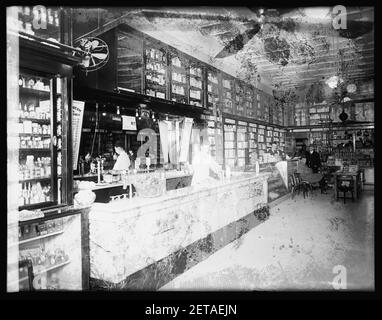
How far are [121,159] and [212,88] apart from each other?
252 cm

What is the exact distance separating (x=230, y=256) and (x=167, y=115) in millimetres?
3174

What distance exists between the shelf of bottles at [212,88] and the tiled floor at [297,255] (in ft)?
9.19

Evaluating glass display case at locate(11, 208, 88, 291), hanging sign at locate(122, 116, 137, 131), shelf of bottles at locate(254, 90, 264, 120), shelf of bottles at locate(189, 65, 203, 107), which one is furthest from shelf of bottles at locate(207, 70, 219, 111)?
glass display case at locate(11, 208, 88, 291)

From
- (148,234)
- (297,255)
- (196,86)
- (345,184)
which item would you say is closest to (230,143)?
(196,86)

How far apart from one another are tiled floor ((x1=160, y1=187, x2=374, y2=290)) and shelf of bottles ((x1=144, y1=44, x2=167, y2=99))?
2.88m

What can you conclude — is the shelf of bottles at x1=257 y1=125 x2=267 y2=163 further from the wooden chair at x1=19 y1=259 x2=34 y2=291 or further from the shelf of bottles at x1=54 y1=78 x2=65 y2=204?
Answer: the wooden chair at x1=19 y1=259 x2=34 y2=291

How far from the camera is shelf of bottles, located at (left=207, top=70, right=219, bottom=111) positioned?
18.9 feet

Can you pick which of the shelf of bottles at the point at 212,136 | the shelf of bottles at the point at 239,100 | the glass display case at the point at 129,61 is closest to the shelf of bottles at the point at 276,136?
the shelf of bottles at the point at 239,100

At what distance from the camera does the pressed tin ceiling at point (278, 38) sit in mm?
2914

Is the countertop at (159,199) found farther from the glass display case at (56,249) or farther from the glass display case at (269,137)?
the glass display case at (269,137)

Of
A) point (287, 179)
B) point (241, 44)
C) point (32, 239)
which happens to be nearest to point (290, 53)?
point (241, 44)
